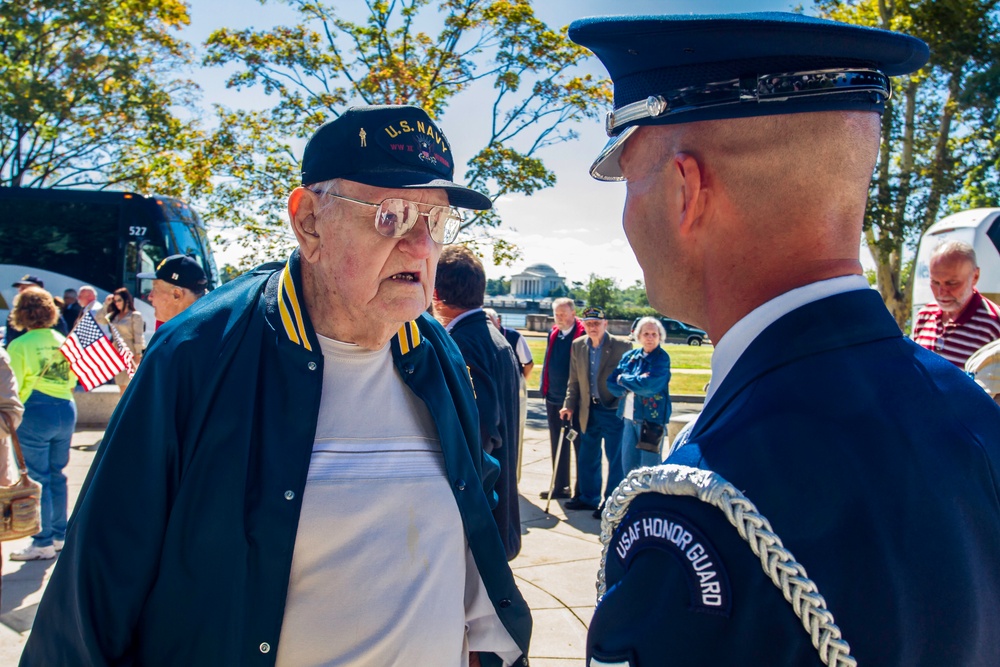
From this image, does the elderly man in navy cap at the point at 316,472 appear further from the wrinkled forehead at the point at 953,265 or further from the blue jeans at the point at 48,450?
the blue jeans at the point at 48,450

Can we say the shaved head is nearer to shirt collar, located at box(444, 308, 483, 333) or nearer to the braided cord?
the braided cord

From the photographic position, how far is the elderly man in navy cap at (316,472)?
1616 mm

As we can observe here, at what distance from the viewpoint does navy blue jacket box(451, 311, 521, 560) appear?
344 centimetres

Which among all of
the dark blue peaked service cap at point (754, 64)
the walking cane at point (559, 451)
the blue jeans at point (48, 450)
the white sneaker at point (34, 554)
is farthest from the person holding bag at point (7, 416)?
the walking cane at point (559, 451)

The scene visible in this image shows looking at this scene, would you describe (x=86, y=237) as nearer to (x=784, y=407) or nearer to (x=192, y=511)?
(x=192, y=511)

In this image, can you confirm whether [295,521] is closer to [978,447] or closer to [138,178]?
[978,447]

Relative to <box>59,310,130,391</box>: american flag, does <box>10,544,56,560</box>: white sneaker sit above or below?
below

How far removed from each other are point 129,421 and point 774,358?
1.37 meters

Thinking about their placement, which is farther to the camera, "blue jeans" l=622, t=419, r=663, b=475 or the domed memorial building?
the domed memorial building

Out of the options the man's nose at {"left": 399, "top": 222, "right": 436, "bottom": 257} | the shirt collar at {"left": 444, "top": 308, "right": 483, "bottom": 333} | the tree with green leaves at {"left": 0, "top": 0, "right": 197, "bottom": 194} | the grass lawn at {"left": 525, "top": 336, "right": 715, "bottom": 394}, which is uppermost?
the tree with green leaves at {"left": 0, "top": 0, "right": 197, "bottom": 194}

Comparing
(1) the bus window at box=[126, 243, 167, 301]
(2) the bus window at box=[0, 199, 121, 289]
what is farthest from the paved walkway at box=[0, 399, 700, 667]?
(2) the bus window at box=[0, 199, 121, 289]

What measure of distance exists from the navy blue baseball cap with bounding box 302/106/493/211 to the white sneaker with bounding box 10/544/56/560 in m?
4.80

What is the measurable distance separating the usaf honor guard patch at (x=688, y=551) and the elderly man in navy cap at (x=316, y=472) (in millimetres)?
1045

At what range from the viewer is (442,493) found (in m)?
2.00
